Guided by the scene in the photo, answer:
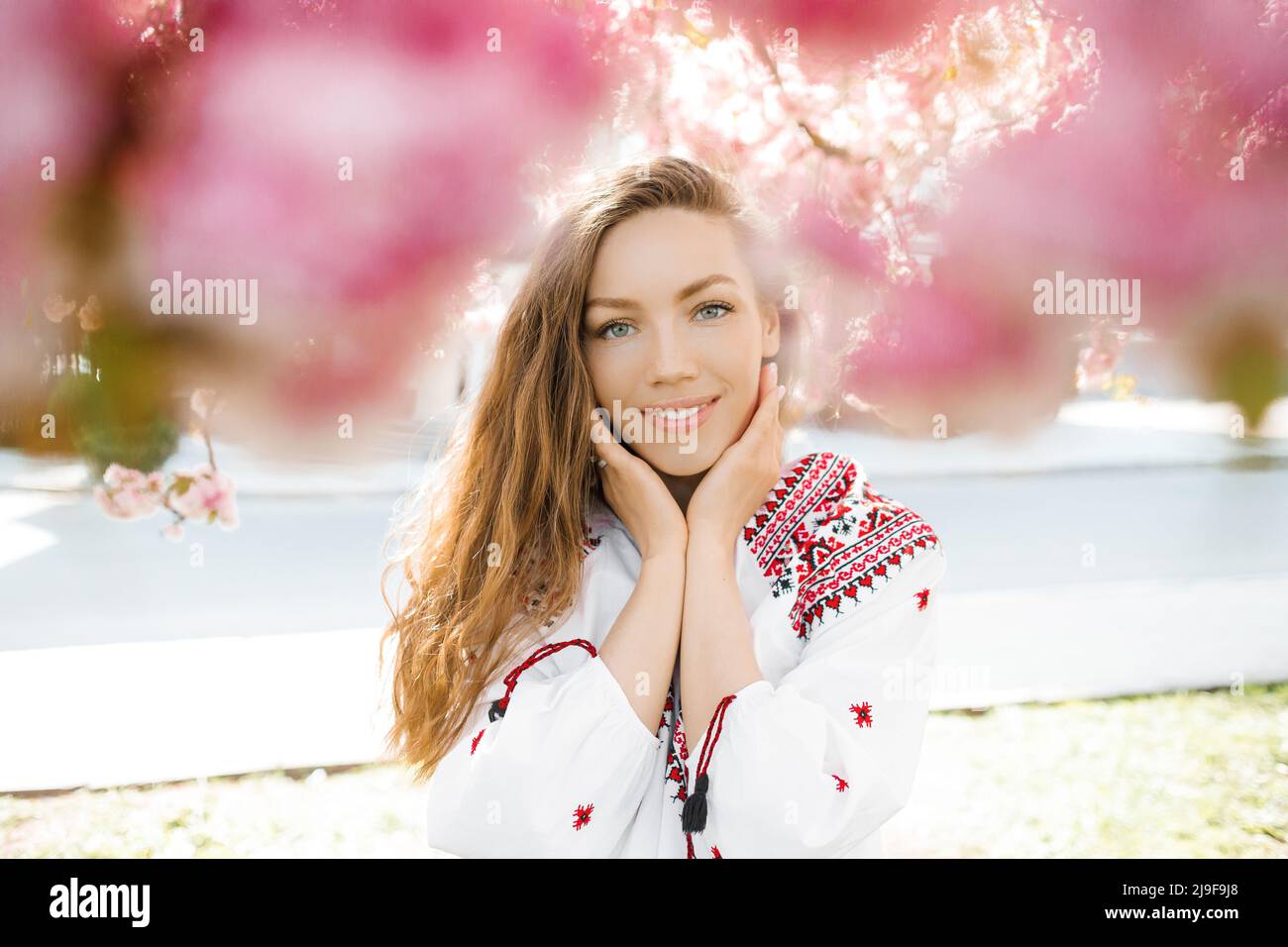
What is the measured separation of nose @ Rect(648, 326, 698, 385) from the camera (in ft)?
3.12

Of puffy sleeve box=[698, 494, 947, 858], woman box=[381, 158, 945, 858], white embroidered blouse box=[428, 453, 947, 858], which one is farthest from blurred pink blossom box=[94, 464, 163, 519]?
puffy sleeve box=[698, 494, 947, 858]

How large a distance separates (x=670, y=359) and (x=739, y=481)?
143 mm

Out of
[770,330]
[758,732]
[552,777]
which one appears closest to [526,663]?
[552,777]

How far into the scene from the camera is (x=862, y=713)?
2.87 feet

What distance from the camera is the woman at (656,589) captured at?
85cm

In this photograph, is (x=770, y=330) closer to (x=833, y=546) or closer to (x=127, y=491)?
(x=833, y=546)

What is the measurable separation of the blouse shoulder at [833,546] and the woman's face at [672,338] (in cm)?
10

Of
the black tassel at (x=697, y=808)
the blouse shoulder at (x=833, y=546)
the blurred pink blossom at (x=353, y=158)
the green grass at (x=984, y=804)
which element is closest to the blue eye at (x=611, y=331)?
the blouse shoulder at (x=833, y=546)

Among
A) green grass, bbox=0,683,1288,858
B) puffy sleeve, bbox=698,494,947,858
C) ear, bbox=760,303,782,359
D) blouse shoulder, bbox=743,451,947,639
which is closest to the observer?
puffy sleeve, bbox=698,494,947,858

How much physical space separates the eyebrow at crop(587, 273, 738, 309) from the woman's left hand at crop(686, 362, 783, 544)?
14cm

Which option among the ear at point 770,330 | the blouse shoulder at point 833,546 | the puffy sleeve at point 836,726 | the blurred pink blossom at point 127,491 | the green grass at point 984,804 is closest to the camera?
the puffy sleeve at point 836,726

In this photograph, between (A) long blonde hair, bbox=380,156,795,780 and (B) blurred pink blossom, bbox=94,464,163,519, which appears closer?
(A) long blonde hair, bbox=380,156,795,780

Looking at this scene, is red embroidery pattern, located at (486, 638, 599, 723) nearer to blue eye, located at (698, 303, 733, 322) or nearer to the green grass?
blue eye, located at (698, 303, 733, 322)

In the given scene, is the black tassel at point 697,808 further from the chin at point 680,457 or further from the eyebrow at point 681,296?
the eyebrow at point 681,296
